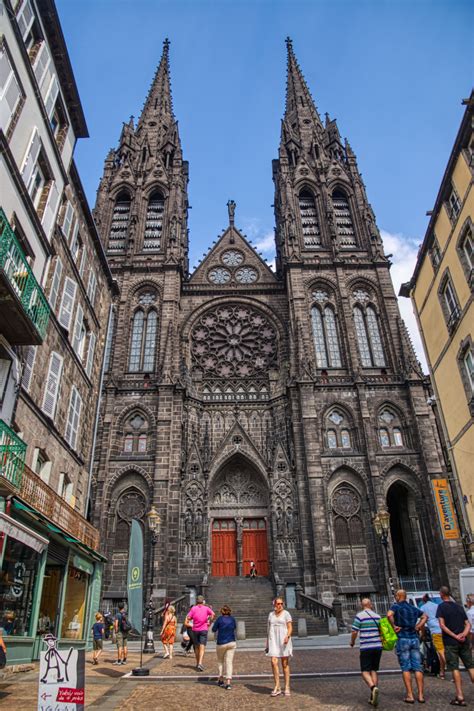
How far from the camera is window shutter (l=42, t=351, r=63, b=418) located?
45.6 feet

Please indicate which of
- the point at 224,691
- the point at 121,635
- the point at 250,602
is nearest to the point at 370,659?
the point at 224,691

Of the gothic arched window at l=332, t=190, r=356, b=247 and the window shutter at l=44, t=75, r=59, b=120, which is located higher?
A: the gothic arched window at l=332, t=190, r=356, b=247

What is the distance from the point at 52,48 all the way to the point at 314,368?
19.9 meters

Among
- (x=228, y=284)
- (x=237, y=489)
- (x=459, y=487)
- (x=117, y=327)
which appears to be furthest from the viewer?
(x=228, y=284)

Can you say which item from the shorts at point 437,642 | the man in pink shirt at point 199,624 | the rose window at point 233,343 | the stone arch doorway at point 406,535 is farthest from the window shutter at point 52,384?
the stone arch doorway at point 406,535

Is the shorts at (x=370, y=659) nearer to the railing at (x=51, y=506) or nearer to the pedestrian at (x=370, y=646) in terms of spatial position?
the pedestrian at (x=370, y=646)

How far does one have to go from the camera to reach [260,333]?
3231cm

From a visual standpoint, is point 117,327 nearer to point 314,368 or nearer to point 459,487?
point 314,368

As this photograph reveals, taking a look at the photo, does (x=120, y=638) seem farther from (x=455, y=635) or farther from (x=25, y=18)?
(x=25, y=18)

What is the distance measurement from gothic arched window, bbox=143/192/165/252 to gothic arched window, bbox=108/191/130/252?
143 cm

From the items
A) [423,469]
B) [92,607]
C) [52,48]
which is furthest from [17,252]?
[423,469]

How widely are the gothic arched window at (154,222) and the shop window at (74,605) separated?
24.4 meters

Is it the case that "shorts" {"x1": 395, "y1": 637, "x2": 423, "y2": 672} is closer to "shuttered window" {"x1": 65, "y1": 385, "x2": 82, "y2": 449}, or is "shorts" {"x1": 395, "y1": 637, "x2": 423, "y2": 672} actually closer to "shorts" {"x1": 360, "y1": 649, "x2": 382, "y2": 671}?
"shorts" {"x1": 360, "y1": 649, "x2": 382, "y2": 671}

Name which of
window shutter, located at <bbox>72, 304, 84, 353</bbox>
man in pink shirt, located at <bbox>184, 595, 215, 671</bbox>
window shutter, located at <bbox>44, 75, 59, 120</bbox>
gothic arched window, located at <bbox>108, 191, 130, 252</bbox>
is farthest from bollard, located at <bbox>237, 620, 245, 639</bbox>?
gothic arched window, located at <bbox>108, 191, 130, 252</bbox>
